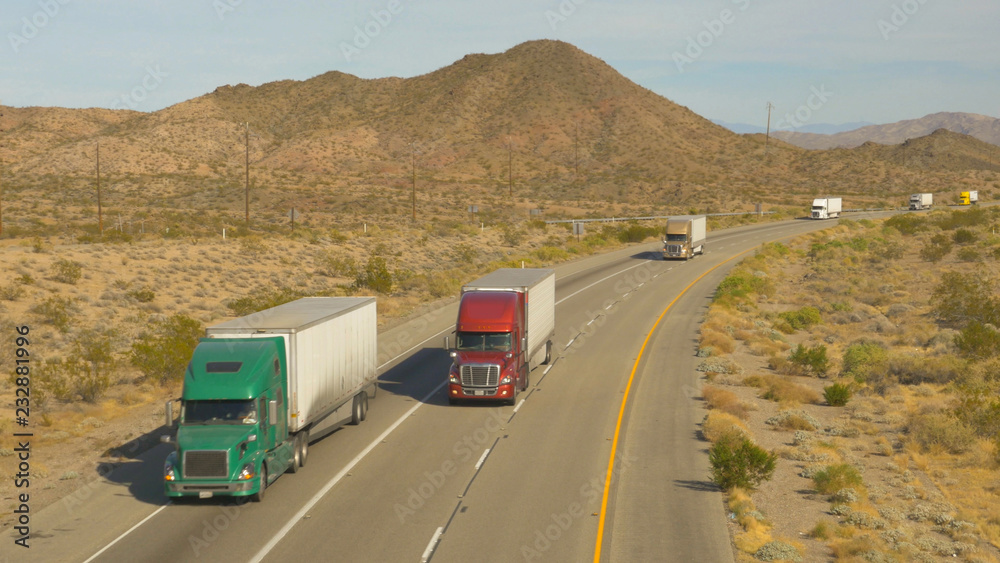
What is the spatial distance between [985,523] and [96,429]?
2372 centimetres

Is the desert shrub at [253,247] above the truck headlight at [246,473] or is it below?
above

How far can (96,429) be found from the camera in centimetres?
2359

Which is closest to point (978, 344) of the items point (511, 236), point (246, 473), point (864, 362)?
point (864, 362)

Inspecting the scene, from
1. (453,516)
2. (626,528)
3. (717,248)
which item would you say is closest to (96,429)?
(453,516)

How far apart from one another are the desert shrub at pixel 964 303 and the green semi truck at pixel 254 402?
33.4m

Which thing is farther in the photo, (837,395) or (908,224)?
(908,224)

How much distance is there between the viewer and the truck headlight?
55.1 ft

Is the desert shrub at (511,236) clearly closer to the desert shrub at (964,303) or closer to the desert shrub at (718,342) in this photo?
the desert shrub at (964,303)

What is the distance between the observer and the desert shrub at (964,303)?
3903cm

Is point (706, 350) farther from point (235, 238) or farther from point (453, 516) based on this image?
point (235, 238)

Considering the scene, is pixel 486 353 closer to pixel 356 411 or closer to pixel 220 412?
pixel 356 411

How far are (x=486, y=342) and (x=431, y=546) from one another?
10677 millimetres

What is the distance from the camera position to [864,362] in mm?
30703

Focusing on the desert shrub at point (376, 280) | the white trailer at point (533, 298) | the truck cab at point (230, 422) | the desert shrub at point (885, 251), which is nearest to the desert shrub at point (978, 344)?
the white trailer at point (533, 298)
